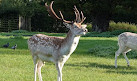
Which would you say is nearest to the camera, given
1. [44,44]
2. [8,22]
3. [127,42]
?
[44,44]

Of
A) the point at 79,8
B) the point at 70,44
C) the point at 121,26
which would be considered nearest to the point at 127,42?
the point at 70,44

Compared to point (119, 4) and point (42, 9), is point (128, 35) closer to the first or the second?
point (119, 4)

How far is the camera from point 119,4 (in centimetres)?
2911

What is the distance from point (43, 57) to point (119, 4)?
876 inches

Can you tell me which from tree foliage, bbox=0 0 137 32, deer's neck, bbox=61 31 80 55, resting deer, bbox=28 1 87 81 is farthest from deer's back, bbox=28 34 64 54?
tree foliage, bbox=0 0 137 32

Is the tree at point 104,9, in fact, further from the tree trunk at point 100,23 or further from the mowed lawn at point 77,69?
the mowed lawn at point 77,69

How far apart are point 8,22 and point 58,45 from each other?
1197 inches

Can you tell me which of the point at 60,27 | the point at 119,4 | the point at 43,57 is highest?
the point at 43,57

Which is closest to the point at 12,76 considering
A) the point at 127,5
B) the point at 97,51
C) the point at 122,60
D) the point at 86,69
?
the point at 86,69

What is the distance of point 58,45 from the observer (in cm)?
773

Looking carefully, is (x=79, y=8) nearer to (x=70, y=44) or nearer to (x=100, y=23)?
(x=100, y=23)

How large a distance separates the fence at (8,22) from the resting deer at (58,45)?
30.0 m

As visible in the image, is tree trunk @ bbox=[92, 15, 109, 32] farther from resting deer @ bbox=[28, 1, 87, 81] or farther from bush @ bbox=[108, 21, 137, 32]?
resting deer @ bbox=[28, 1, 87, 81]

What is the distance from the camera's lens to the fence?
123 feet
